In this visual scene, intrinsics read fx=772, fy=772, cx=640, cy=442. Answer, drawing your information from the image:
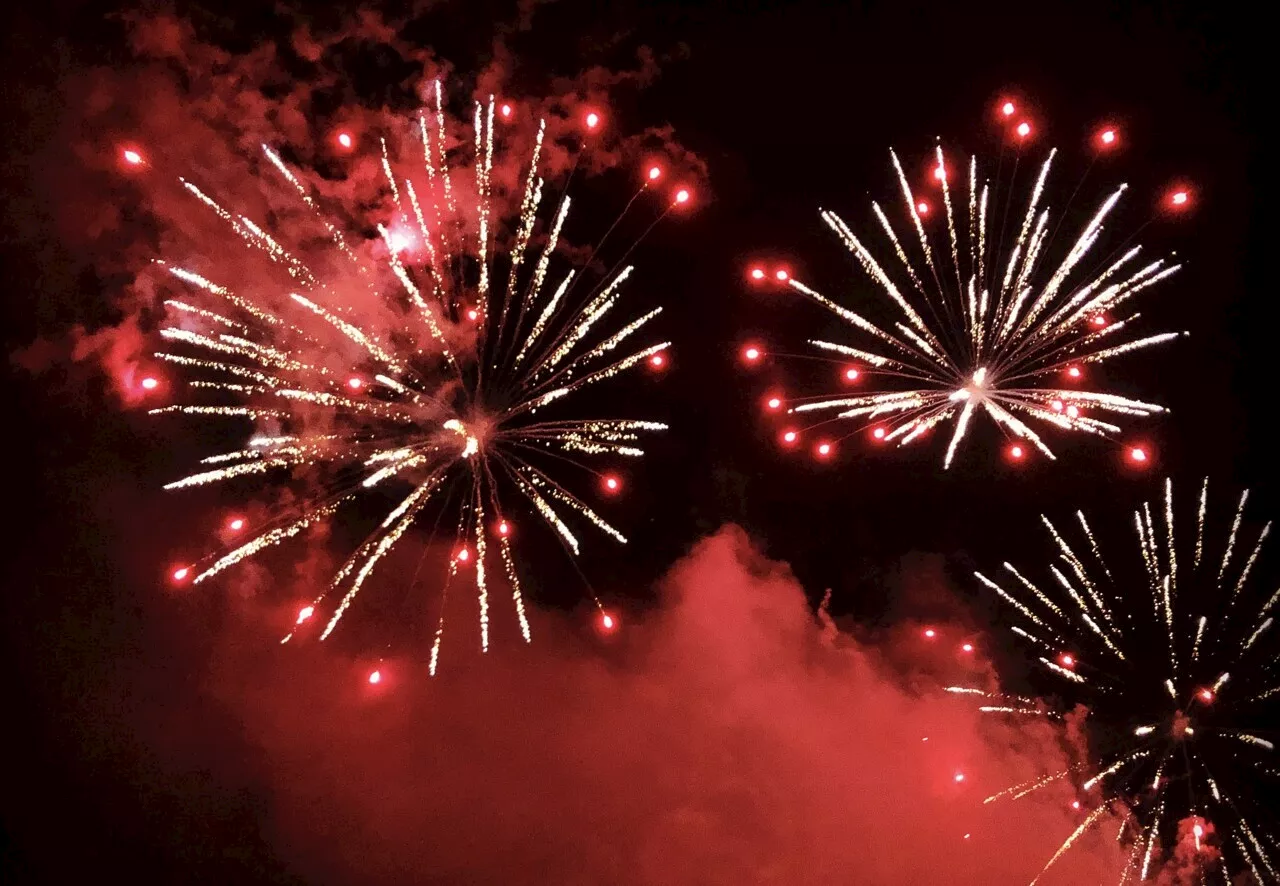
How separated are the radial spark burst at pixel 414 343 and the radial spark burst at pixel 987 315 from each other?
79.5 inches

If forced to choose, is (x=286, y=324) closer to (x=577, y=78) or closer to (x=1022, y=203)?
→ (x=577, y=78)

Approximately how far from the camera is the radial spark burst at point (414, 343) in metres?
6.60

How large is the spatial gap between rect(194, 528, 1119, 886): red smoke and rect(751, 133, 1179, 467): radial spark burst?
7.13ft

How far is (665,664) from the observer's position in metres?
7.80

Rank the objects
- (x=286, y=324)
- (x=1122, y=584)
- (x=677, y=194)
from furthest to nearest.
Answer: (x=1122, y=584) → (x=677, y=194) → (x=286, y=324)

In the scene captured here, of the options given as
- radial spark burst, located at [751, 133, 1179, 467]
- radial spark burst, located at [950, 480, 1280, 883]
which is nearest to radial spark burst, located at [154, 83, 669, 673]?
radial spark burst, located at [751, 133, 1179, 467]

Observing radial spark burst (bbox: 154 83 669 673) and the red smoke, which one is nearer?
radial spark burst (bbox: 154 83 669 673)

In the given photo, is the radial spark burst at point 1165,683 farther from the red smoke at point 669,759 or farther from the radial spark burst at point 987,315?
the radial spark burst at point 987,315

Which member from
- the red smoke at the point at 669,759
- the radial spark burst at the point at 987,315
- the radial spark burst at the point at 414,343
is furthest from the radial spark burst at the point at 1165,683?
the radial spark burst at the point at 414,343

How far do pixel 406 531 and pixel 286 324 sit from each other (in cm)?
221

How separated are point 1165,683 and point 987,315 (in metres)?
4.03

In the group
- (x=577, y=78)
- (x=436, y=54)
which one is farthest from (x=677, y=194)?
(x=436, y=54)

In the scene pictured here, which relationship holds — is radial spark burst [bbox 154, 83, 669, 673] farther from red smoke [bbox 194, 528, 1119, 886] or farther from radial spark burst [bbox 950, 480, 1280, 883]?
radial spark burst [bbox 950, 480, 1280, 883]

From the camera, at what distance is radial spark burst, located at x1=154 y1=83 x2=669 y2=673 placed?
6.60 m
